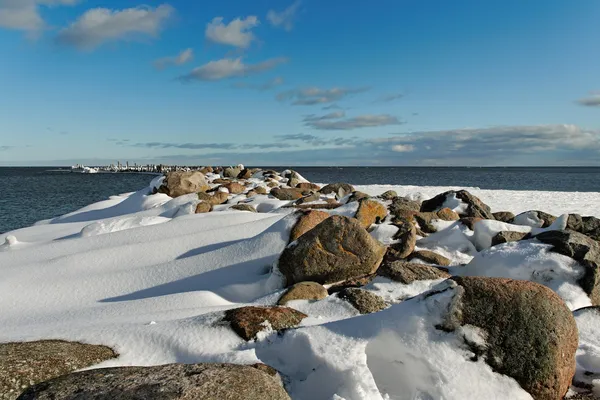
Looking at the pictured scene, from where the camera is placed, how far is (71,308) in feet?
20.9

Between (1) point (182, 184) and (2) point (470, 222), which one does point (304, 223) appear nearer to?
(2) point (470, 222)

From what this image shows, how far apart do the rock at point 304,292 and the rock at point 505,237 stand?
4119mm

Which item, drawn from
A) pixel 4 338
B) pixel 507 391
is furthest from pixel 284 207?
pixel 507 391

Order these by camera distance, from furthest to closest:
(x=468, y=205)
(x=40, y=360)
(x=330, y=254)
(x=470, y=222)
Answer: (x=468, y=205) → (x=470, y=222) → (x=330, y=254) → (x=40, y=360)

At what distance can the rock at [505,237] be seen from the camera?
852 cm

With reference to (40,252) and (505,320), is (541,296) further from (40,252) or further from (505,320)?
(40,252)

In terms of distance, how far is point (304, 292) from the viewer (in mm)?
6145

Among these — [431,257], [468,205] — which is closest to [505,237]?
[431,257]

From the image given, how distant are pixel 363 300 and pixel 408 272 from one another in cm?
124

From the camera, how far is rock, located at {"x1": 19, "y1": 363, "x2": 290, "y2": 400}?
275 centimetres

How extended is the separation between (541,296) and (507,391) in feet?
2.79

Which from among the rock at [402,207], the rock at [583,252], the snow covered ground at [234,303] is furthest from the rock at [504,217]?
the rock at [583,252]

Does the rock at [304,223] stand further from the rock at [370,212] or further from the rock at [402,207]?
the rock at [402,207]

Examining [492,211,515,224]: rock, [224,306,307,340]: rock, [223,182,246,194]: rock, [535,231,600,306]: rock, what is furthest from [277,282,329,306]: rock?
[223,182,246,194]: rock
